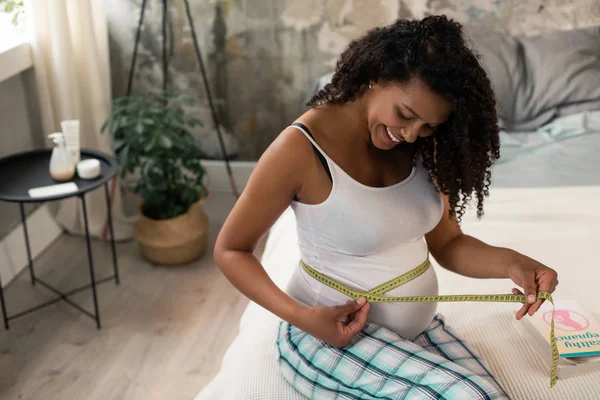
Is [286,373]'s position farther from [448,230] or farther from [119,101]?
[119,101]

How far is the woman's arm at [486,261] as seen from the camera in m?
1.30

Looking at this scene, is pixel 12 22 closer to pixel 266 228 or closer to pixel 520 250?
pixel 266 228

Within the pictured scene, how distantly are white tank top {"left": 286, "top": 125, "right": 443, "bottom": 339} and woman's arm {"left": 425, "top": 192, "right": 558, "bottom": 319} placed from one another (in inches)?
4.0

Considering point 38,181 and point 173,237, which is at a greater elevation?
point 38,181

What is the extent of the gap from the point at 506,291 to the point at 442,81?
2.42 ft

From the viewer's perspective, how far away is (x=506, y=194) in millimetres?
2188

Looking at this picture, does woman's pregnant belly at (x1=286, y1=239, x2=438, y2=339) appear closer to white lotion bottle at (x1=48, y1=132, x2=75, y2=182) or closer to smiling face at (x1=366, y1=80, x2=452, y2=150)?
smiling face at (x1=366, y1=80, x2=452, y2=150)

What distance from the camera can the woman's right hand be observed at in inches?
48.7

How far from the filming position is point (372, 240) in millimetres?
1304

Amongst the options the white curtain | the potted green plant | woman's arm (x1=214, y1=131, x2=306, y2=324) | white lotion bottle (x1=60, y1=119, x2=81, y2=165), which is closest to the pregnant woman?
woman's arm (x1=214, y1=131, x2=306, y2=324)

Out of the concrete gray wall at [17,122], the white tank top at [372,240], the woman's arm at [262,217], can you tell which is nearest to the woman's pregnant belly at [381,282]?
the white tank top at [372,240]

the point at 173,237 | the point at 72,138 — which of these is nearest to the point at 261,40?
the point at 173,237

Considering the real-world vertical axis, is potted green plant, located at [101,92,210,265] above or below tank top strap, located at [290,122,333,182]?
below

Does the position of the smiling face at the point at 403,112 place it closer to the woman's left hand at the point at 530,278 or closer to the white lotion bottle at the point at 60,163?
the woman's left hand at the point at 530,278
